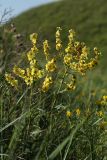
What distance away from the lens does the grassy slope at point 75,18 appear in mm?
72438

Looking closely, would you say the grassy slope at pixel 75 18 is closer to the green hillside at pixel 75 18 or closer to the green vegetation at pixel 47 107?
the green hillside at pixel 75 18

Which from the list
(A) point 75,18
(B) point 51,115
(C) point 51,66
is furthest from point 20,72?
(A) point 75,18

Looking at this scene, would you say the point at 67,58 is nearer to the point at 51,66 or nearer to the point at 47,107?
the point at 51,66

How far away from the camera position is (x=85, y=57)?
14.8 ft

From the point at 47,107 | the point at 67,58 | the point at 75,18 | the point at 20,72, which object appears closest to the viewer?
the point at 20,72

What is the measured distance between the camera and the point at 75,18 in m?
79.6

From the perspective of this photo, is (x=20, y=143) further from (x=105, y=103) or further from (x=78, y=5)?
(x=78, y=5)

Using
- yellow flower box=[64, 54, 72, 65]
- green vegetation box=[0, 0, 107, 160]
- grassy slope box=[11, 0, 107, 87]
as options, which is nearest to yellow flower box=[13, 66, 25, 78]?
green vegetation box=[0, 0, 107, 160]

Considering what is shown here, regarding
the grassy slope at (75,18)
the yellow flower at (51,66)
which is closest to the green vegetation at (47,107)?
the yellow flower at (51,66)

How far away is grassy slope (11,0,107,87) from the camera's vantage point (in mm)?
72438

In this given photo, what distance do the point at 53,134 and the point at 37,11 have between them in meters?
86.6

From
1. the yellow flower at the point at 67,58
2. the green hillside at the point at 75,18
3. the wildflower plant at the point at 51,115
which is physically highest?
the green hillside at the point at 75,18

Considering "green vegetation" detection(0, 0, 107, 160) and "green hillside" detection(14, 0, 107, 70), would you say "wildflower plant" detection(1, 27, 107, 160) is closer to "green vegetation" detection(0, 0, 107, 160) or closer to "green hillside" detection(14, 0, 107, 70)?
"green vegetation" detection(0, 0, 107, 160)

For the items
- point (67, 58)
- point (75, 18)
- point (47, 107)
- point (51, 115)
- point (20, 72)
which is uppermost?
point (75, 18)
